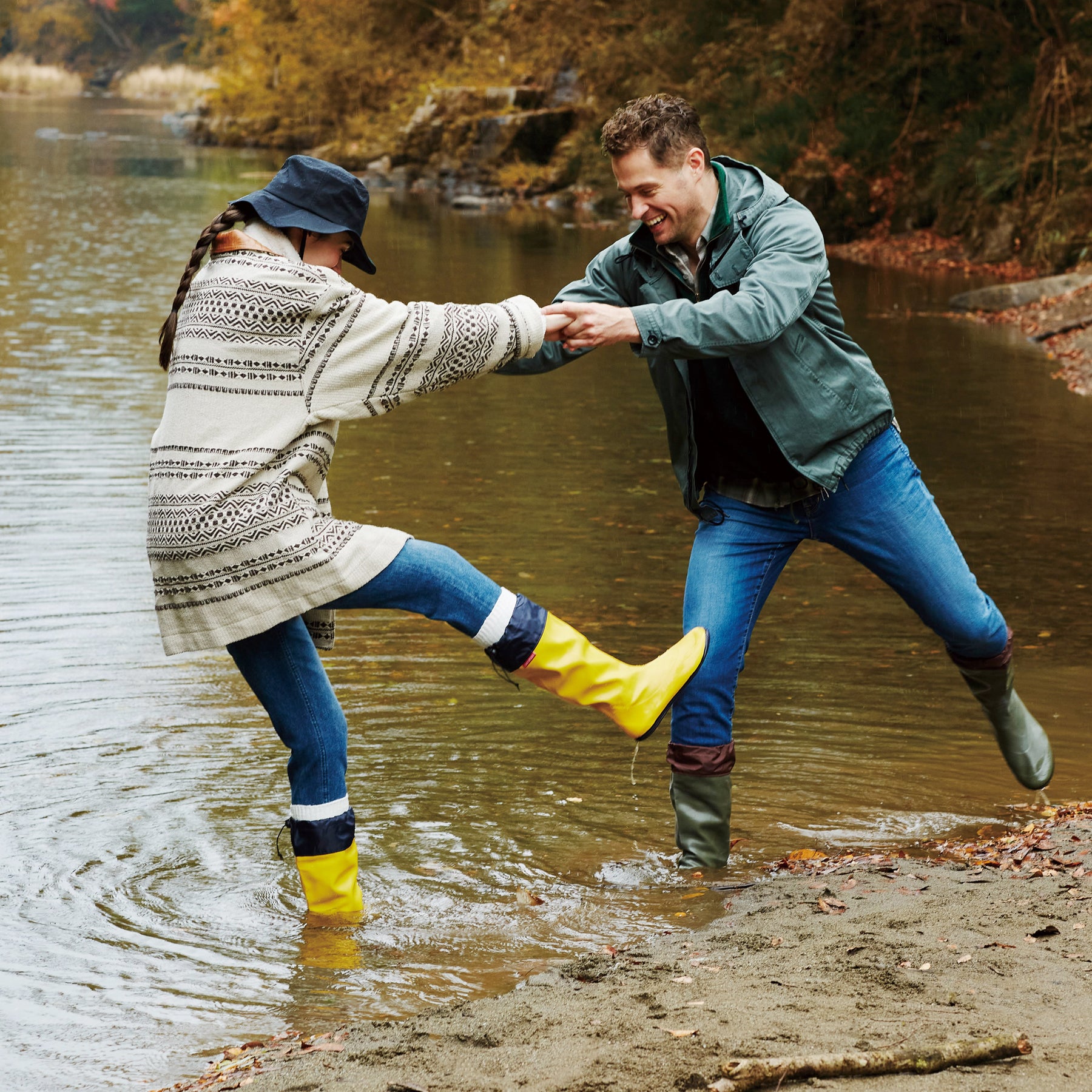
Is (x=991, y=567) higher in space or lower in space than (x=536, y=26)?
lower

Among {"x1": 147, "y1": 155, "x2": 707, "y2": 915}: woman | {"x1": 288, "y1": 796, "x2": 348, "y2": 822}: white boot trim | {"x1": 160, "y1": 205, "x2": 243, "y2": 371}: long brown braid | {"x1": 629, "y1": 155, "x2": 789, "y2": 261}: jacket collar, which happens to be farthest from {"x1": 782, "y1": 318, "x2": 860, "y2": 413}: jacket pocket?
{"x1": 288, "y1": 796, "x2": 348, "y2": 822}: white boot trim

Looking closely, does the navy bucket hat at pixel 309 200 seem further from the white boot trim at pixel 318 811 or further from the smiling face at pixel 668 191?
the white boot trim at pixel 318 811

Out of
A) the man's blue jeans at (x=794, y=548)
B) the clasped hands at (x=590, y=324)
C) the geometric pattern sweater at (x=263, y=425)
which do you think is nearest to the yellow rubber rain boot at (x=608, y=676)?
the man's blue jeans at (x=794, y=548)

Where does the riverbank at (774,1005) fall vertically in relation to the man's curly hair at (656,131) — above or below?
below

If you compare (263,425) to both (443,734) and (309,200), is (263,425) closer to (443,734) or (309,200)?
(309,200)

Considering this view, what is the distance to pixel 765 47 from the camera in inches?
1086

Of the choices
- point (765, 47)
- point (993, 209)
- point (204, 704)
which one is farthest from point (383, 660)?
Result: point (765, 47)

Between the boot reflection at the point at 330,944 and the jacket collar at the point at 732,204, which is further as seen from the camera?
the jacket collar at the point at 732,204

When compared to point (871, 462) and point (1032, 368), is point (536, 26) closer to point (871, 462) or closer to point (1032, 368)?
point (1032, 368)

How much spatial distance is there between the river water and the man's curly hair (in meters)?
1.99

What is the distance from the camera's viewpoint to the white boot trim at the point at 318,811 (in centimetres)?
376

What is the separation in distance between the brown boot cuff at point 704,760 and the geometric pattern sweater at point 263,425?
1137mm

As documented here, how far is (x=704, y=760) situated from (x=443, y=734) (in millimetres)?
1447

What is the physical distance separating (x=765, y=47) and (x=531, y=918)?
26.3 metres
